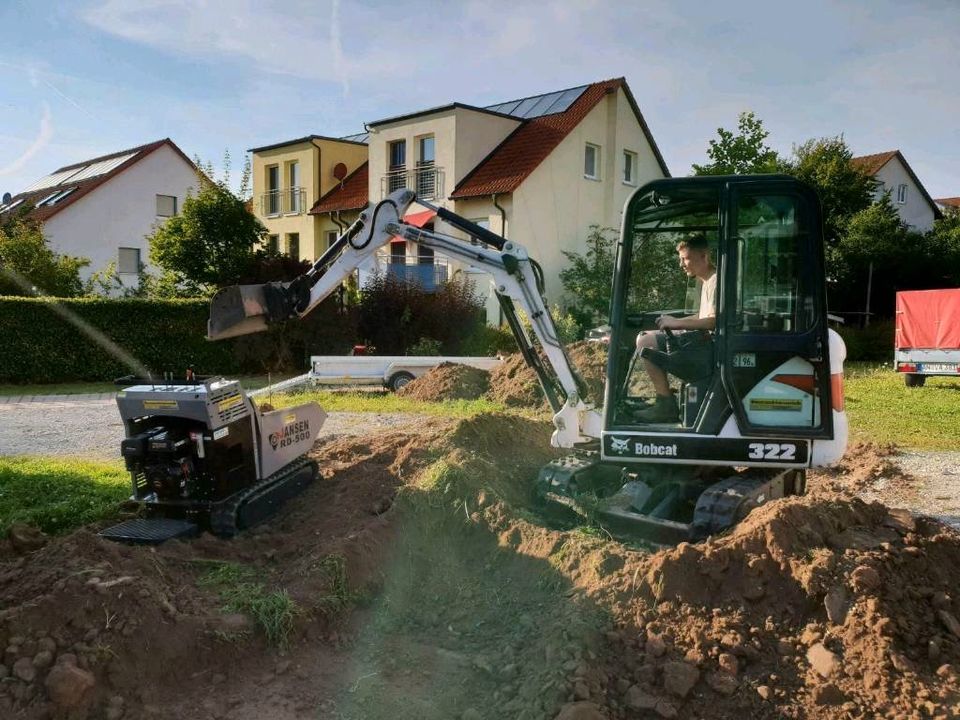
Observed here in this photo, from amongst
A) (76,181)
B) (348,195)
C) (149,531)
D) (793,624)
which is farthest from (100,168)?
(793,624)

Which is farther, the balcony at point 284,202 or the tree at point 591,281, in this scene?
the balcony at point 284,202

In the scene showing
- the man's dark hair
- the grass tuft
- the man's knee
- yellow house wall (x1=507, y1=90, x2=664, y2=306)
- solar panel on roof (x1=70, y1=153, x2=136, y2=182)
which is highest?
solar panel on roof (x1=70, y1=153, x2=136, y2=182)

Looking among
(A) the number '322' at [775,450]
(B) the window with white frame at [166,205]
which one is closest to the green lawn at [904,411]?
(A) the number '322' at [775,450]

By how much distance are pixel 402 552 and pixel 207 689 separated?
1635mm

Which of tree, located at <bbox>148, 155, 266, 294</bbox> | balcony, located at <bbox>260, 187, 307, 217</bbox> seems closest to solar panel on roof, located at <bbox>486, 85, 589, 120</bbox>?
balcony, located at <bbox>260, 187, 307, 217</bbox>

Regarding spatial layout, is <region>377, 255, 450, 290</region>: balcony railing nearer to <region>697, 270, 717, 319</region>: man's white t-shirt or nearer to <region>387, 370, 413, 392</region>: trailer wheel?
<region>387, 370, 413, 392</region>: trailer wheel

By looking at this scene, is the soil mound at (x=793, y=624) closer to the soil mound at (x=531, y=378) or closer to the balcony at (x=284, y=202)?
the soil mound at (x=531, y=378)

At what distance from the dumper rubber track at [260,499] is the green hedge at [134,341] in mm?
12931

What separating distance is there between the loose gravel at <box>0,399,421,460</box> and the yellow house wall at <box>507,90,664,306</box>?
1185 cm

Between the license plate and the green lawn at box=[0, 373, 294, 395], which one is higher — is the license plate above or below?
above

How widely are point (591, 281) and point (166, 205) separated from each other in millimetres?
19987

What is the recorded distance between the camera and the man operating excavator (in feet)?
17.7

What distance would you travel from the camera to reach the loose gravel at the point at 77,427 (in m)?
9.71

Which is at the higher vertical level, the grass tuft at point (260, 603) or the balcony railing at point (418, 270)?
the balcony railing at point (418, 270)
